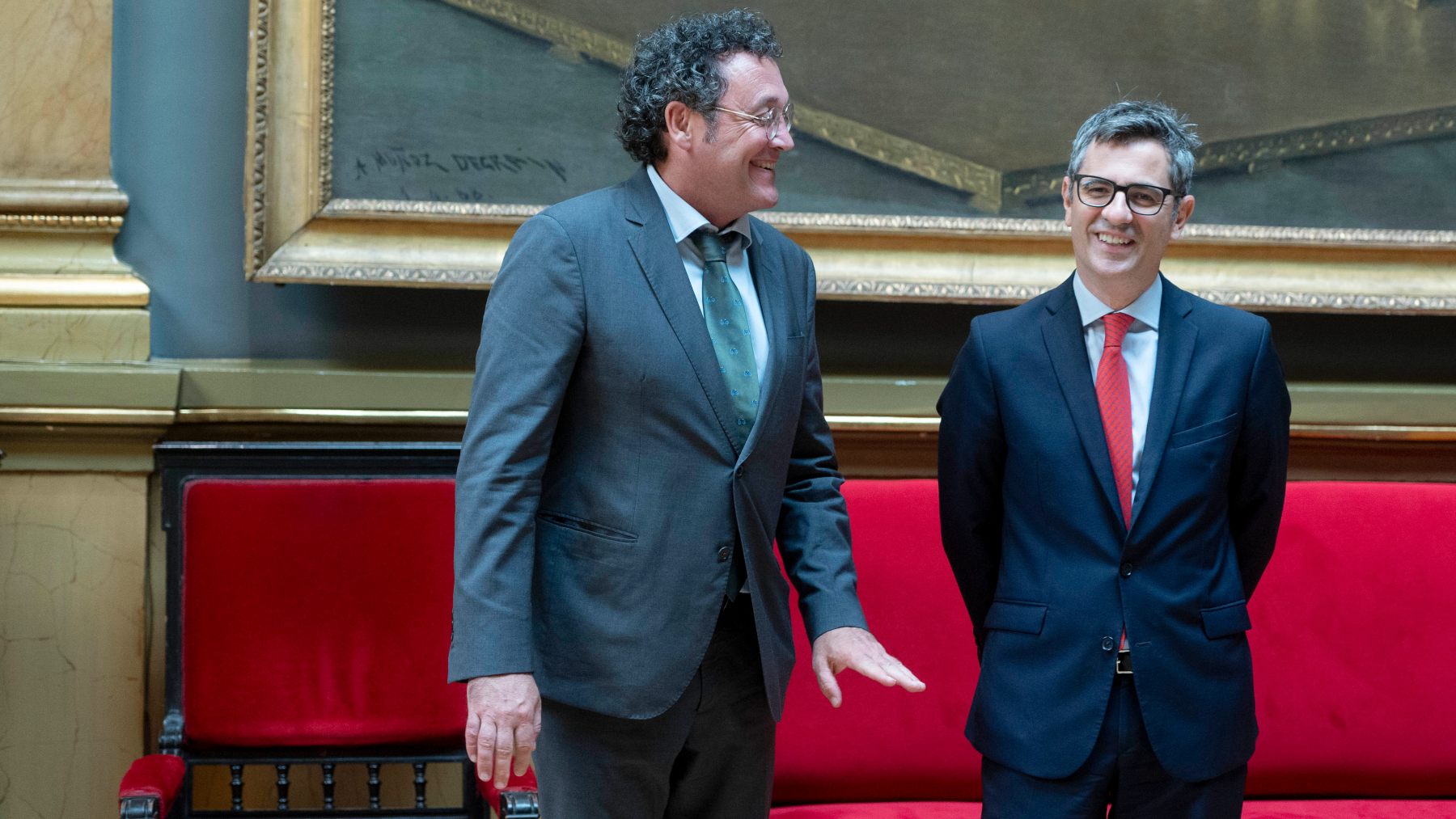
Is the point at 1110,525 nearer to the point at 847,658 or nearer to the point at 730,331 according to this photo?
the point at 847,658

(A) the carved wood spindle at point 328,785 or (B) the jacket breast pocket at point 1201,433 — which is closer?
(B) the jacket breast pocket at point 1201,433

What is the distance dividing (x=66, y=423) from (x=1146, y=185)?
1905 millimetres

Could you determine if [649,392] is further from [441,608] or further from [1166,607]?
[441,608]

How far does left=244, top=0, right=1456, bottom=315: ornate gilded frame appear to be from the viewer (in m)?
2.50

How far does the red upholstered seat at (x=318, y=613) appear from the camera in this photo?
2.41 metres

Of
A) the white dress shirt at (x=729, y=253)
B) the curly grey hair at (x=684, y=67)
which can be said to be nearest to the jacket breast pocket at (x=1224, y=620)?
the white dress shirt at (x=729, y=253)

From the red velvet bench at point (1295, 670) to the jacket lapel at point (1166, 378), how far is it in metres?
0.93

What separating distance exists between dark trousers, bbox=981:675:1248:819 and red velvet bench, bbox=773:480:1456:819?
886 millimetres

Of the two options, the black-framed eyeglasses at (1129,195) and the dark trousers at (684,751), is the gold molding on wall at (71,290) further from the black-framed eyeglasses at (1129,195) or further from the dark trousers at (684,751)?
the black-framed eyeglasses at (1129,195)

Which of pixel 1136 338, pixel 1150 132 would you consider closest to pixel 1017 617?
pixel 1136 338

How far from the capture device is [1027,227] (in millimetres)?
2699

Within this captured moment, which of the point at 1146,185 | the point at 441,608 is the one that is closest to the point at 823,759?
the point at 441,608

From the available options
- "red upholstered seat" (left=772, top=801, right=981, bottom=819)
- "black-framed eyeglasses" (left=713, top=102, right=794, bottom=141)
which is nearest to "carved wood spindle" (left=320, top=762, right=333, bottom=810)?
"red upholstered seat" (left=772, top=801, right=981, bottom=819)

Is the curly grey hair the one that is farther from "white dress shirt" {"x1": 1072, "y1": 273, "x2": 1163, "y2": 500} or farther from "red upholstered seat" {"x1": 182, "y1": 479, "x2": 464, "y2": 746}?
"red upholstered seat" {"x1": 182, "y1": 479, "x2": 464, "y2": 746}
